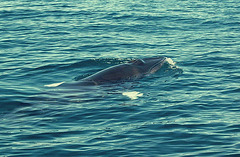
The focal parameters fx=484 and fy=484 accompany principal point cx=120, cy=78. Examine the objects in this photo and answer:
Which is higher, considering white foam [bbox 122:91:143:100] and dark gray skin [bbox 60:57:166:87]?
dark gray skin [bbox 60:57:166:87]

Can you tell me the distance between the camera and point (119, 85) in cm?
2038

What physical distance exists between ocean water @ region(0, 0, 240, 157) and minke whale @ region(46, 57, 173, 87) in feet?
1.45

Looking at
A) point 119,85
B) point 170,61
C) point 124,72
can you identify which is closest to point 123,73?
point 124,72

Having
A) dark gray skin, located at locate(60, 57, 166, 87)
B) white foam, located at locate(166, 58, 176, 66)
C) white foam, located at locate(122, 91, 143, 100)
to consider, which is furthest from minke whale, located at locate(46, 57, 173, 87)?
white foam, located at locate(122, 91, 143, 100)

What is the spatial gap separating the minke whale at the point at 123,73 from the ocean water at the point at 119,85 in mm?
443

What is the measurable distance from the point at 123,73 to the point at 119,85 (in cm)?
111

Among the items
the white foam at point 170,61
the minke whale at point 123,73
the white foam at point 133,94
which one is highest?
the white foam at point 170,61

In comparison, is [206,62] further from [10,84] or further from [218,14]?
[218,14]

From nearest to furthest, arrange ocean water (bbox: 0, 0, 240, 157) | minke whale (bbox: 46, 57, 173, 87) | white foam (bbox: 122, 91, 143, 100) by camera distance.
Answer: ocean water (bbox: 0, 0, 240, 157)
white foam (bbox: 122, 91, 143, 100)
minke whale (bbox: 46, 57, 173, 87)

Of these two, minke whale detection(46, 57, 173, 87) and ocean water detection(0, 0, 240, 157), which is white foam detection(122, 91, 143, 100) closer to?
ocean water detection(0, 0, 240, 157)

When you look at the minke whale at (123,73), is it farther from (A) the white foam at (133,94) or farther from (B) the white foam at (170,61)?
(A) the white foam at (133,94)

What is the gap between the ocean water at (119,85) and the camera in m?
14.6

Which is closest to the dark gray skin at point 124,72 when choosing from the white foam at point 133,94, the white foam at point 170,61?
the white foam at point 170,61

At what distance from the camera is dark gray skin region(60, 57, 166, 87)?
20.5 metres
